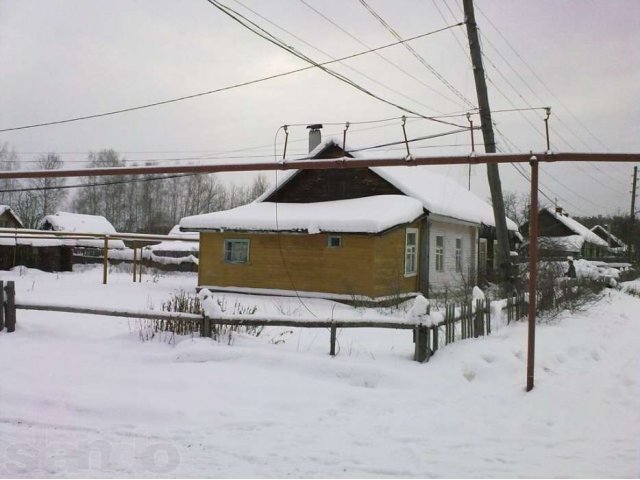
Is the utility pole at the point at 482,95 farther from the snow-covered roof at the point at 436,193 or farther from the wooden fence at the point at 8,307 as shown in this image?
the wooden fence at the point at 8,307

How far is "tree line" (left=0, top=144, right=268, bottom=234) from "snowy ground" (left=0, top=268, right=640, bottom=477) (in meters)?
55.7

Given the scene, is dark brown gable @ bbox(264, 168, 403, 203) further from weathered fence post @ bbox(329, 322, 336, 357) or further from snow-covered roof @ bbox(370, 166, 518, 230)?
weathered fence post @ bbox(329, 322, 336, 357)

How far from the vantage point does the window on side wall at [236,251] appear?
58.6 feet

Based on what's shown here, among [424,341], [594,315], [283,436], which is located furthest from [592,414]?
[594,315]

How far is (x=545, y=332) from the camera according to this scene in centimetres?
997

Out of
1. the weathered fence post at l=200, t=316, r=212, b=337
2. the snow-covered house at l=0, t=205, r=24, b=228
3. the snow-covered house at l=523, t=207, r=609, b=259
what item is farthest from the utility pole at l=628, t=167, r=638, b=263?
the snow-covered house at l=0, t=205, r=24, b=228

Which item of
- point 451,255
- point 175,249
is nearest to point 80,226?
point 175,249

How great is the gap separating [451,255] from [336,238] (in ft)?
21.6

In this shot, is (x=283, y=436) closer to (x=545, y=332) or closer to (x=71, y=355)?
(x=71, y=355)

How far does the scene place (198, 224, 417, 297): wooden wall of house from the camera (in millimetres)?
15656

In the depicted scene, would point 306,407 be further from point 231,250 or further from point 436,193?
point 436,193

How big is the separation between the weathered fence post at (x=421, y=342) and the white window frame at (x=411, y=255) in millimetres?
9656

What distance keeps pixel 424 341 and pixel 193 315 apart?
3.47m

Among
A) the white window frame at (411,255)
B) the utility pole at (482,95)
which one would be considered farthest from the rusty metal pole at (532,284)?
the white window frame at (411,255)
